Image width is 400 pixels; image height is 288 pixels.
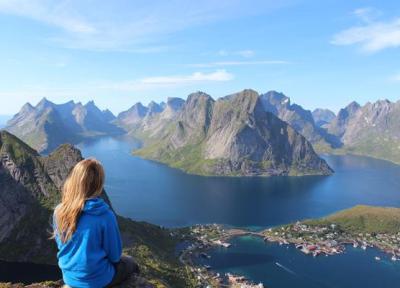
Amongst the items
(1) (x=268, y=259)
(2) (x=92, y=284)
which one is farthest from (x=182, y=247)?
(2) (x=92, y=284)

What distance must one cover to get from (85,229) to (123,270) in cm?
315

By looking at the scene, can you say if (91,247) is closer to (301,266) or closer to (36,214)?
(36,214)

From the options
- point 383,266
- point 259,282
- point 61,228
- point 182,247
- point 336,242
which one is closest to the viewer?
point 61,228

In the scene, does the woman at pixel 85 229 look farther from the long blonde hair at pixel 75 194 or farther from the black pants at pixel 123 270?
the black pants at pixel 123 270

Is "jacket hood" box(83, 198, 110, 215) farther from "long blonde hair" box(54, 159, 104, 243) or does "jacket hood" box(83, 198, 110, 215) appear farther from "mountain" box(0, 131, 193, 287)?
"mountain" box(0, 131, 193, 287)

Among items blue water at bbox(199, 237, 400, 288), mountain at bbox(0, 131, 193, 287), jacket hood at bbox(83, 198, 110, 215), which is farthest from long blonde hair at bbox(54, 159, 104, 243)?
blue water at bbox(199, 237, 400, 288)

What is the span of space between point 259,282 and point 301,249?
47245 mm

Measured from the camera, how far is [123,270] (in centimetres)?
1505

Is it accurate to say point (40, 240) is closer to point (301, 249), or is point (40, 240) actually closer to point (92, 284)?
point (301, 249)

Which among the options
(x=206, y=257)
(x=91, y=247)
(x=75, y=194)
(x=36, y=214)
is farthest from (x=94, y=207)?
(x=206, y=257)

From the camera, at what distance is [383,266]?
171m

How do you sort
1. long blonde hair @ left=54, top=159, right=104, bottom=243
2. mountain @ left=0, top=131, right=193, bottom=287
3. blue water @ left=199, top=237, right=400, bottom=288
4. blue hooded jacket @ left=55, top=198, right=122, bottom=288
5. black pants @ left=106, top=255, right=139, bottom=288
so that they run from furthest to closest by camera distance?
1. blue water @ left=199, top=237, right=400, bottom=288
2. mountain @ left=0, top=131, right=193, bottom=287
3. black pants @ left=106, top=255, right=139, bottom=288
4. blue hooded jacket @ left=55, top=198, right=122, bottom=288
5. long blonde hair @ left=54, top=159, right=104, bottom=243

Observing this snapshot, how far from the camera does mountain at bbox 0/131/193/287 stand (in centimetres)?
14712

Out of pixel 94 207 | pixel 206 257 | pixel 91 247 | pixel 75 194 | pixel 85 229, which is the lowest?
pixel 206 257
